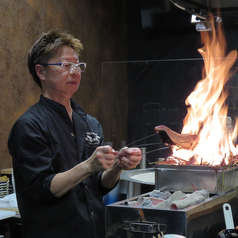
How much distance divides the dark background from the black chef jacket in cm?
278

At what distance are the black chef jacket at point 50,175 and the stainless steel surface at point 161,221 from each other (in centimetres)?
7

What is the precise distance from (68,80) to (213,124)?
37.1 inches

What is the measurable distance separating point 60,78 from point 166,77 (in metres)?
3.05

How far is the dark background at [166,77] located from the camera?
14.1 ft

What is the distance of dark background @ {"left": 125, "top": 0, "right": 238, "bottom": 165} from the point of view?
4.29 m

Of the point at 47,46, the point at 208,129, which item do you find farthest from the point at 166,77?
the point at 47,46

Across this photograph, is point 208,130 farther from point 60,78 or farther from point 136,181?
point 60,78

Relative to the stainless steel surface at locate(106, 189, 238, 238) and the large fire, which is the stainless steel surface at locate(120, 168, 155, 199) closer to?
the large fire

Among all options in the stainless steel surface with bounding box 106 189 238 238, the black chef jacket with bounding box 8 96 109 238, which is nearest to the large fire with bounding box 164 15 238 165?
the stainless steel surface with bounding box 106 189 238 238

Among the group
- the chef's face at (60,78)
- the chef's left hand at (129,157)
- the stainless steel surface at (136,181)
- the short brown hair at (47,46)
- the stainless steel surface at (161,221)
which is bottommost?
the stainless steel surface at (136,181)

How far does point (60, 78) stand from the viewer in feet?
4.99

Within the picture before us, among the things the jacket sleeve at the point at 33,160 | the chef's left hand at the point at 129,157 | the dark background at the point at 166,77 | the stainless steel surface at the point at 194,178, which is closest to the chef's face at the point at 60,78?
the jacket sleeve at the point at 33,160

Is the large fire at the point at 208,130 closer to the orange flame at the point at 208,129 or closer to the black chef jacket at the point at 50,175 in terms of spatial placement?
the orange flame at the point at 208,129

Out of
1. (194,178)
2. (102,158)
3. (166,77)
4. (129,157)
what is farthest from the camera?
(166,77)
